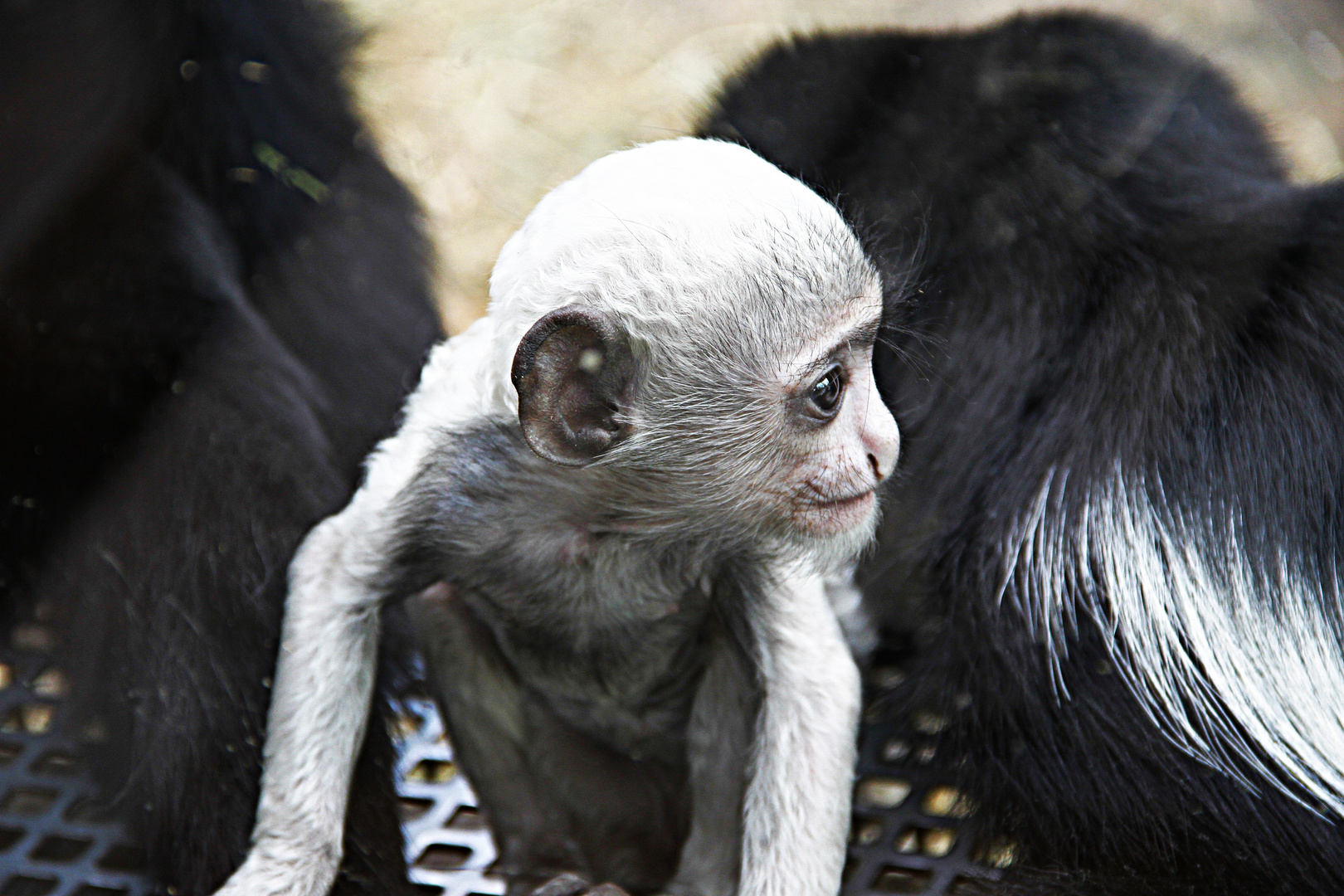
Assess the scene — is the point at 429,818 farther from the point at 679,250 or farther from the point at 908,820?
the point at 679,250

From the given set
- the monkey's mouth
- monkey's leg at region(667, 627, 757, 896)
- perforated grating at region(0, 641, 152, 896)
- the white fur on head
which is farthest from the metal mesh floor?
the white fur on head

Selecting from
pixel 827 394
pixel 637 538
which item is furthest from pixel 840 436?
pixel 637 538

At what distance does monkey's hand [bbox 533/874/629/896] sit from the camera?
0.84 metres

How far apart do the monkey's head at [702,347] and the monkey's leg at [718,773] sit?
0.14 m

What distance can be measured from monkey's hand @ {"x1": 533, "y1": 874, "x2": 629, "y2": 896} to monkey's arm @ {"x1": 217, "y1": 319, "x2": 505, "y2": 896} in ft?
→ 0.47

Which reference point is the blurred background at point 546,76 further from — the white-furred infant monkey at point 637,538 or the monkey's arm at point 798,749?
the monkey's arm at point 798,749

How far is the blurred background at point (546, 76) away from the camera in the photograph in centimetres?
104

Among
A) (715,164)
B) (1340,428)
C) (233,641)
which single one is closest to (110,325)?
(233,641)

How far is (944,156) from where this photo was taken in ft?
3.40

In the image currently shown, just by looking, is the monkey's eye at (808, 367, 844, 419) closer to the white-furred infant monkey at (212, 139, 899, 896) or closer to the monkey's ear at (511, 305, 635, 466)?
the white-furred infant monkey at (212, 139, 899, 896)

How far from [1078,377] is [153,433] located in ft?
2.34

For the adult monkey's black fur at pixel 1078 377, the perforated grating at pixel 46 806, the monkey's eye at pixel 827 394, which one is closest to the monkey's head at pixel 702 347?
the monkey's eye at pixel 827 394

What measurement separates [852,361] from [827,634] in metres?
0.23

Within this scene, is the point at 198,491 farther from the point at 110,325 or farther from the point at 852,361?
the point at 852,361
